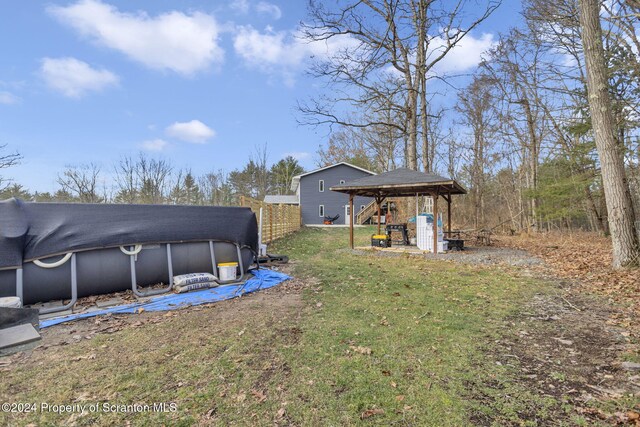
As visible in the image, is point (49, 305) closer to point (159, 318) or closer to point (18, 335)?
point (18, 335)

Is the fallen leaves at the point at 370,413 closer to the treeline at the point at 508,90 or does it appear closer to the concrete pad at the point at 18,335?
the concrete pad at the point at 18,335

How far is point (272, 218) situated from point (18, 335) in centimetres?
1039

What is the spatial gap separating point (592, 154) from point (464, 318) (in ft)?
45.5

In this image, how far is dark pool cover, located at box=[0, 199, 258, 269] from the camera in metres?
4.28

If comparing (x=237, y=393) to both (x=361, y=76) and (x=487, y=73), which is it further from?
(x=487, y=73)

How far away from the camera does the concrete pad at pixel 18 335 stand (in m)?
3.31

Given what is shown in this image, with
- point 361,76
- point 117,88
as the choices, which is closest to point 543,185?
point 361,76

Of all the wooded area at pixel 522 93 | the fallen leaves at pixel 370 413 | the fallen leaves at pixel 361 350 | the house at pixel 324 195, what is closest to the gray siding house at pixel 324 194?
the house at pixel 324 195

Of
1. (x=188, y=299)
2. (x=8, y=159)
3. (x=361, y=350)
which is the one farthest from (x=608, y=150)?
(x=8, y=159)

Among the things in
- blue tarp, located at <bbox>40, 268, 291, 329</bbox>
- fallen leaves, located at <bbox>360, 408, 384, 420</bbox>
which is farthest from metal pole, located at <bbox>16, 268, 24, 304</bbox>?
fallen leaves, located at <bbox>360, 408, 384, 420</bbox>

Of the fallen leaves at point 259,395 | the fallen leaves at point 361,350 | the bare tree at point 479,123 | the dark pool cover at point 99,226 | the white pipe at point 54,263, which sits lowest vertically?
the fallen leaves at point 259,395

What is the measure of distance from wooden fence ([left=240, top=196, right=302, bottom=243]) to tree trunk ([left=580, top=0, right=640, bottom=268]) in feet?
30.3

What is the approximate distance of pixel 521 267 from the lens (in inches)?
310

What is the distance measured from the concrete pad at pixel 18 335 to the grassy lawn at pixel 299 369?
0.38 metres
